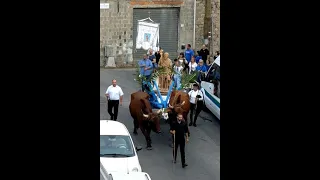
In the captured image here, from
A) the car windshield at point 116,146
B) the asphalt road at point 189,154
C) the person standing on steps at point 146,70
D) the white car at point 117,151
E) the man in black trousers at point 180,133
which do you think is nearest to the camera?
the white car at point 117,151

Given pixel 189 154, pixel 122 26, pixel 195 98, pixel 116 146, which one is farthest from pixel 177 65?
pixel 122 26

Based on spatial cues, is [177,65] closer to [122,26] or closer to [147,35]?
[147,35]

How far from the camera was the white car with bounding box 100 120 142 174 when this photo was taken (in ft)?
37.3

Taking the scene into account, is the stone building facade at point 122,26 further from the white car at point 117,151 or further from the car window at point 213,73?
the white car at point 117,151

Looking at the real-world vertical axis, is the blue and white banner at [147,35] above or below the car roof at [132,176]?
above

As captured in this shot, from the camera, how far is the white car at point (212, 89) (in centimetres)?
1722

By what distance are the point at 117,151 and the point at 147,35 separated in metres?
14.5

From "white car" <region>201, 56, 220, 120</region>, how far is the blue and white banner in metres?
7.65

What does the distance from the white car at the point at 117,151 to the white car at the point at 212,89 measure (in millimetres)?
5006

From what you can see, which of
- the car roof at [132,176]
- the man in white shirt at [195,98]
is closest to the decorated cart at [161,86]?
the man in white shirt at [195,98]

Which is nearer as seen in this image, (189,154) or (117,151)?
(117,151)

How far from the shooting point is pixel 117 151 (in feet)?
38.8

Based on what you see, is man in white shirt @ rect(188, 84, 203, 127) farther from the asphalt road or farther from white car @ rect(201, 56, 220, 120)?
white car @ rect(201, 56, 220, 120)
